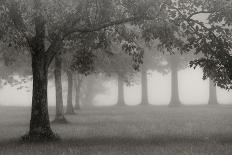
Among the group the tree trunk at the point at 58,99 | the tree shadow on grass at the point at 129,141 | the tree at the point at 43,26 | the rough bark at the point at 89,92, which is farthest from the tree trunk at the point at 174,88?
the tree at the point at 43,26

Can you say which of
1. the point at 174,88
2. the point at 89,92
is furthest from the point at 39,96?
the point at 89,92

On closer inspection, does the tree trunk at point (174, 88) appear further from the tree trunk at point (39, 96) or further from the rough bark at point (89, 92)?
the tree trunk at point (39, 96)

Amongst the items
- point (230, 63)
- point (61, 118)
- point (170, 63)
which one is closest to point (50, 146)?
point (230, 63)

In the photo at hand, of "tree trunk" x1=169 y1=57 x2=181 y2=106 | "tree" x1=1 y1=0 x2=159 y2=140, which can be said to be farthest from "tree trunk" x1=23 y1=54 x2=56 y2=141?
"tree trunk" x1=169 y1=57 x2=181 y2=106

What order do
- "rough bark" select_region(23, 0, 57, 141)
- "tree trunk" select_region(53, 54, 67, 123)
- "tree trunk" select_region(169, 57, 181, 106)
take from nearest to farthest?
"rough bark" select_region(23, 0, 57, 141) → "tree trunk" select_region(53, 54, 67, 123) → "tree trunk" select_region(169, 57, 181, 106)

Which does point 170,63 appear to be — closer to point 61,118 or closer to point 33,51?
point 61,118

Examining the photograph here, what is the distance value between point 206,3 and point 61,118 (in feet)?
48.2

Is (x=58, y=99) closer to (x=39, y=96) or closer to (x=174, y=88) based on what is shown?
(x=39, y=96)

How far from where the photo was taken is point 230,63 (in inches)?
715

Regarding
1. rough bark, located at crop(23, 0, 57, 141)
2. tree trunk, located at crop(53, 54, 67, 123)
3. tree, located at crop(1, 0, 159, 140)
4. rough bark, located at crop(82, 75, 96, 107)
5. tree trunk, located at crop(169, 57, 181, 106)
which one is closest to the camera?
tree, located at crop(1, 0, 159, 140)

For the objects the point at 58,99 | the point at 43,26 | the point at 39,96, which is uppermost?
the point at 43,26

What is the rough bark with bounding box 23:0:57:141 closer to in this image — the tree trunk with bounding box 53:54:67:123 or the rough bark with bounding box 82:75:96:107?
the tree trunk with bounding box 53:54:67:123

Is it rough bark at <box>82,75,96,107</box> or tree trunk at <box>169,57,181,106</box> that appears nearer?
tree trunk at <box>169,57,181,106</box>

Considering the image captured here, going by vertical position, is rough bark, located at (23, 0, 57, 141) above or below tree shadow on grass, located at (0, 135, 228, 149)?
above
